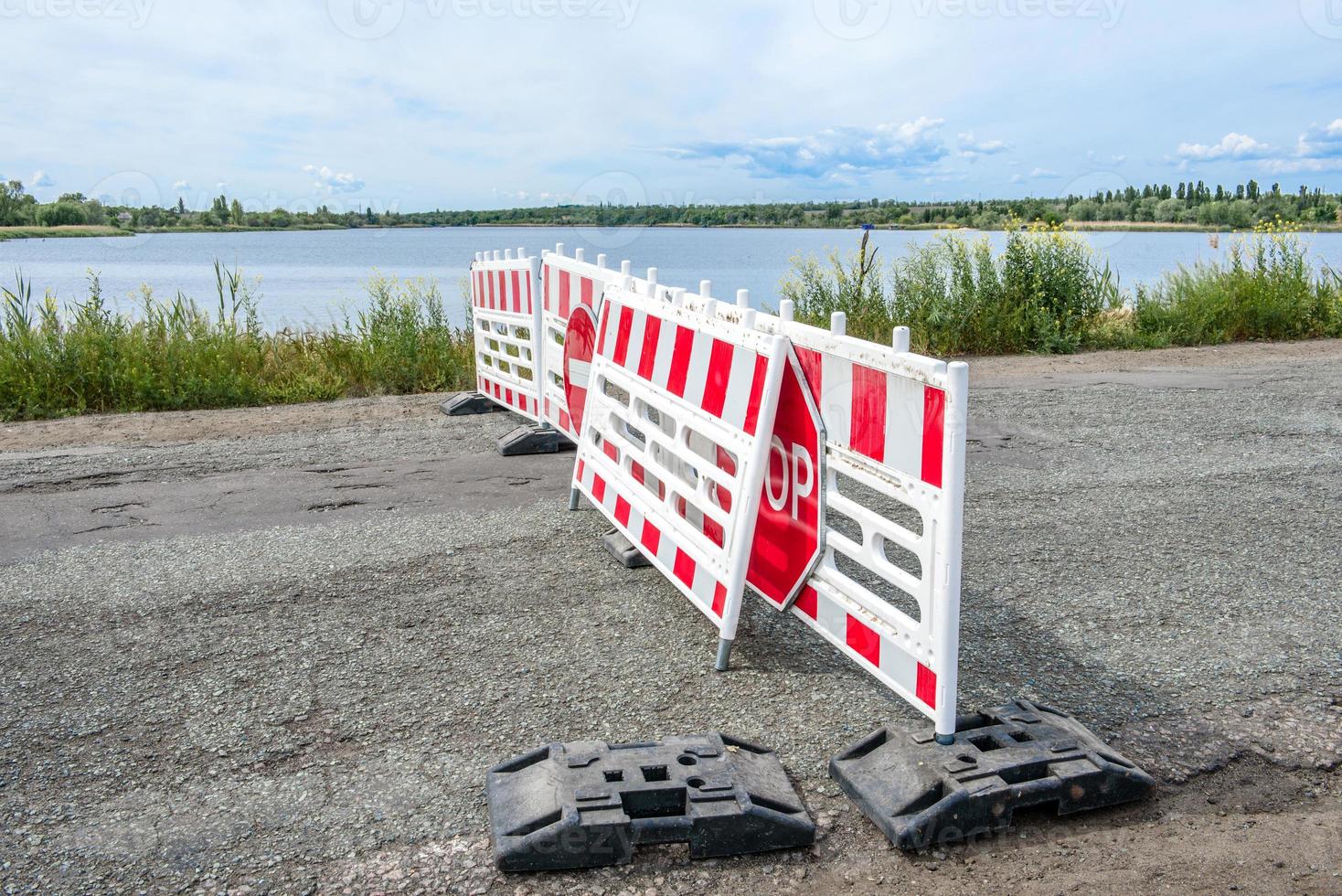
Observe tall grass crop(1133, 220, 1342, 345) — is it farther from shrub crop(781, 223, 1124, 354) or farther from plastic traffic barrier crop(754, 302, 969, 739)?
plastic traffic barrier crop(754, 302, 969, 739)

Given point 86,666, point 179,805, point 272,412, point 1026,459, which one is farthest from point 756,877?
point 272,412

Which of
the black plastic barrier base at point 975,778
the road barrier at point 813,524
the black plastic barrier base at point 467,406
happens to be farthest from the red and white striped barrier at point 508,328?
the black plastic barrier base at point 975,778

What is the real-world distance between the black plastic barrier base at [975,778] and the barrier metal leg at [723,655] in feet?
2.86

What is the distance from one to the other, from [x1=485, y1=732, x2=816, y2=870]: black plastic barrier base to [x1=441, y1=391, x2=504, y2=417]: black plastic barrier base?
6974mm

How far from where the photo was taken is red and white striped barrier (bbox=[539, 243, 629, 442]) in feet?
23.1

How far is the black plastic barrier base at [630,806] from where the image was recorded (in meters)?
2.99

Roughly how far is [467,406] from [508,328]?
1031 millimetres

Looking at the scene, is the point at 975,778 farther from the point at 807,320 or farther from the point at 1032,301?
the point at 1032,301

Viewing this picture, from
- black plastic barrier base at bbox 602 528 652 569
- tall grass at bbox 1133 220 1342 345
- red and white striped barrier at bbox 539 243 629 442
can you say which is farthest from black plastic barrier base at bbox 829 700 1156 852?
tall grass at bbox 1133 220 1342 345

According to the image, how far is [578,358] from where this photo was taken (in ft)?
24.2

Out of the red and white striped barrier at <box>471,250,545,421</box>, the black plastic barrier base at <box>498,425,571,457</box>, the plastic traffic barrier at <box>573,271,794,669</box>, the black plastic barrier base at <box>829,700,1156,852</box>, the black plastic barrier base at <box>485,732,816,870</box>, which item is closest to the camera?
the black plastic barrier base at <box>485,732,816,870</box>

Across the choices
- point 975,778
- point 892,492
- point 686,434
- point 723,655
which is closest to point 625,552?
point 686,434

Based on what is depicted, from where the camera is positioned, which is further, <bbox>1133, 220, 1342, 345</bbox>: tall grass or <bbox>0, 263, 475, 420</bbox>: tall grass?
<bbox>1133, 220, 1342, 345</bbox>: tall grass

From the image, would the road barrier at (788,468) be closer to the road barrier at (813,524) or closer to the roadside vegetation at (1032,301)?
the road barrier at (813,524)
